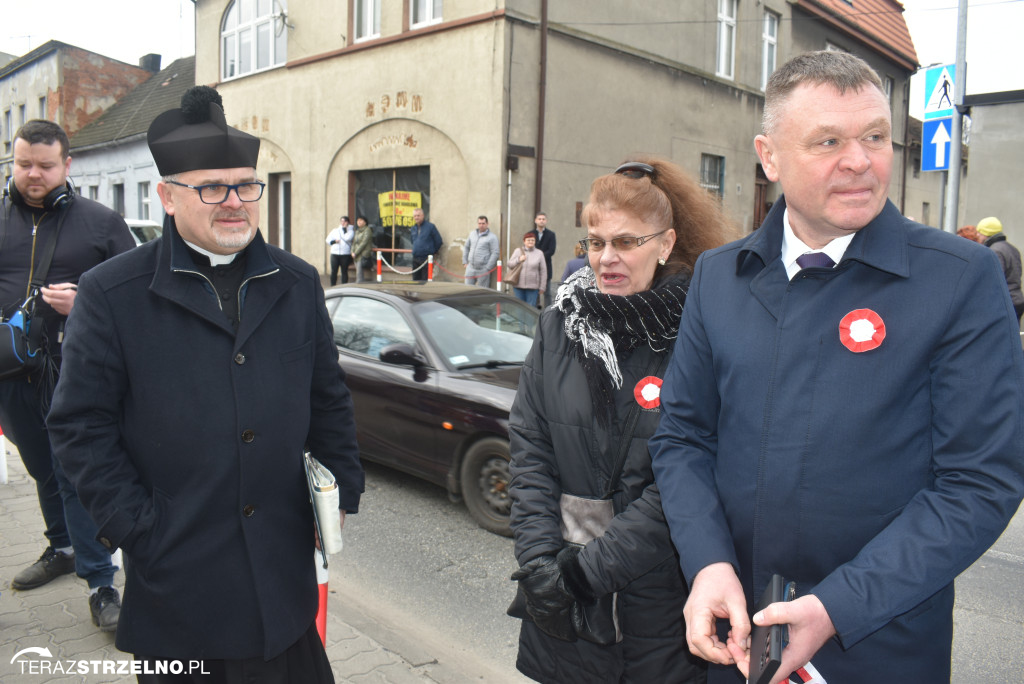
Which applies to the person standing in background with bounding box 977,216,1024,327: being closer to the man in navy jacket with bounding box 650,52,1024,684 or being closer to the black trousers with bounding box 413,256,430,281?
the man in navy jacket with bounding box 650,52,1024,684

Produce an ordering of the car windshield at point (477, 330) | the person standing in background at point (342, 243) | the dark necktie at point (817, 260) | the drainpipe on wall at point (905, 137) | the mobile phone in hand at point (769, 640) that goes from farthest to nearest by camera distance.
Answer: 1. the drainpipe on wall at point (905, 137)
2. the person standing in background at point (342, 243)
3. the car windshield at point (477, 330)
4. the dark necktie at point (817, 260)
5. the mobile phone in hand at point (769, 640)

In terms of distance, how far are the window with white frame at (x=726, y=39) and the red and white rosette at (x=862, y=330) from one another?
1865cm

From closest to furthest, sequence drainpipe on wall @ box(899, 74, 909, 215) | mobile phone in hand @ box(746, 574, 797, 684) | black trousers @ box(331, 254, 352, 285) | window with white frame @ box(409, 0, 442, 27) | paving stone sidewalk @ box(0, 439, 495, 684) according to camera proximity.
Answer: mobile phone in hand @ box(746, 574, 797, 684) → paving stone sidewalk @ box(0, 439, 495, 684) → window with white frame @ box(409, 0, 442, 27) → black trousers @ box(331, 254, 352, 285) → drainpipe on wall @ box(899, 74, 909, 215)

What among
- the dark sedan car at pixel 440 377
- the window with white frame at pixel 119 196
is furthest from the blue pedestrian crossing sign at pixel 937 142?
the window with white frame at pixel 119 196

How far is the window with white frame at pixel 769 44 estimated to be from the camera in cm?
1959

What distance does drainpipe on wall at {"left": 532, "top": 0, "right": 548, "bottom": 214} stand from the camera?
563 inches

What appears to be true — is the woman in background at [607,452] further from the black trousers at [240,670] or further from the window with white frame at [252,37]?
the window with white frame at [252,37]

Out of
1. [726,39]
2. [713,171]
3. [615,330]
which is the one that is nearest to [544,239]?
[713,171]

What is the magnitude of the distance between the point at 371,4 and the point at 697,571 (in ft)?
55.9

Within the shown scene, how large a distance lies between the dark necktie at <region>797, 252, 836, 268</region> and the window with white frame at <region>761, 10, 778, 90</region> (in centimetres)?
1996

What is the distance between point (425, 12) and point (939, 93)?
9.87m

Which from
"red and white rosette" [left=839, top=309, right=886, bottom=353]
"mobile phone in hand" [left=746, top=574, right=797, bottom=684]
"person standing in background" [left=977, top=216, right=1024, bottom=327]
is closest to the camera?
"mobile phone in hand" [left=746, top=574, right=797, bottom=684]

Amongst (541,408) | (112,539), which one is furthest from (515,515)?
(112,539)

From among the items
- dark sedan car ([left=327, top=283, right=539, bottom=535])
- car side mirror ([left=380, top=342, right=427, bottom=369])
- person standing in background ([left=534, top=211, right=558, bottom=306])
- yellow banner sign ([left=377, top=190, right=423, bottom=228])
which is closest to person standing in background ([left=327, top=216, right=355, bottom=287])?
yellow banner sign ([left=377, top=190, right=423, bottom=228])
